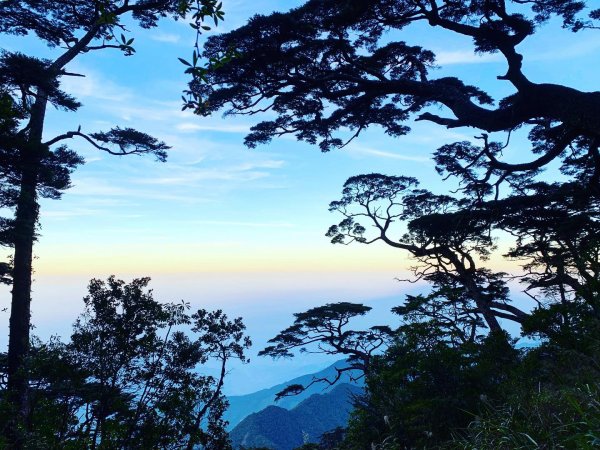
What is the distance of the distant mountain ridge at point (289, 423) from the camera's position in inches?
3614

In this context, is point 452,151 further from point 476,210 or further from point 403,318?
point 403,318

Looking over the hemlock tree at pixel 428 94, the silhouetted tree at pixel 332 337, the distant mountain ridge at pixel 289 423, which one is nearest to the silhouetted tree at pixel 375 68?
the hemlock tree at pixel 428 94

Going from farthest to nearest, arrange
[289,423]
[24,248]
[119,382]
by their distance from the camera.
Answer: [289,423], [24,248], [119,382]

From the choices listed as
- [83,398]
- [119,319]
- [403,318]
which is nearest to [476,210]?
[403,318]

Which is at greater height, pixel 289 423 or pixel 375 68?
pixel 375 68

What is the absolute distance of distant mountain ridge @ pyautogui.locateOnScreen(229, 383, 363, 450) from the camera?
91.8 metres

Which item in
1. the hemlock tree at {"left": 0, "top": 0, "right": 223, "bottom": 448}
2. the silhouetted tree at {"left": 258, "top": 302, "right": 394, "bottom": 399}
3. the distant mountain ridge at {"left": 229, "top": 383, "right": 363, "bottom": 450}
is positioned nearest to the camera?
the hemlock tree at {"left": 0, "top": 0, "right": 223, "bottom": 448}

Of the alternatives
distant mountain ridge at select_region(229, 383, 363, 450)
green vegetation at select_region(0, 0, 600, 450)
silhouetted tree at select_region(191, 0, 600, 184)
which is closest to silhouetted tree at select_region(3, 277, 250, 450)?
green vegetation at select_region(0, 0, 600, 450)

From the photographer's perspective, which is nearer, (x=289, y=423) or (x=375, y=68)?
(x=375, y=68)

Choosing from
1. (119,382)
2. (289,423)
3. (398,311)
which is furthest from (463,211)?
(289,423)

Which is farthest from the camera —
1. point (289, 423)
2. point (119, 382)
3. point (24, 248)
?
point (289, 423)

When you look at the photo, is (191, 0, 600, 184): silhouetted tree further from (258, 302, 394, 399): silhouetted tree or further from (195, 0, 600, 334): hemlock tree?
(258, 302, 394, 399): silhouetted tree

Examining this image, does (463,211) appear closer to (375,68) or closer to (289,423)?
(375,68)

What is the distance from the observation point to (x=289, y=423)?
103 metres
